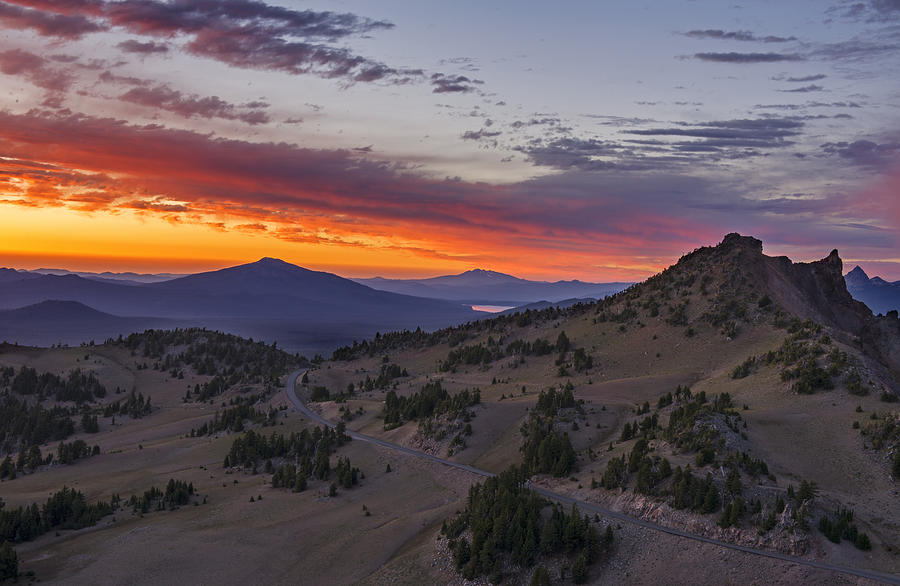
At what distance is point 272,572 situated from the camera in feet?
144

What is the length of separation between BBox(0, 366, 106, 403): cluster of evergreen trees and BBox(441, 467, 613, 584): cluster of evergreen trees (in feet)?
392

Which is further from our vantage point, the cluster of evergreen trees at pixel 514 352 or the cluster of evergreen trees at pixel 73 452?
the cluster of evergreen trees at pixel 514 352

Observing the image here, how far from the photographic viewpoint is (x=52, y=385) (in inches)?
5300

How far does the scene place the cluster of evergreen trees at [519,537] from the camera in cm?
3866

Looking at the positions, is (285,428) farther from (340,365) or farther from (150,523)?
(340,365)

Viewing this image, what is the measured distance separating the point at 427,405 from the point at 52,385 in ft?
332

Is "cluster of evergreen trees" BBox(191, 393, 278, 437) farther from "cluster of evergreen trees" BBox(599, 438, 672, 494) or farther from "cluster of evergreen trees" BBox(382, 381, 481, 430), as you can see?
"cluster of evergreen trees" BBox(599, 438, 672, 494)

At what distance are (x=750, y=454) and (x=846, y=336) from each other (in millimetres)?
47654

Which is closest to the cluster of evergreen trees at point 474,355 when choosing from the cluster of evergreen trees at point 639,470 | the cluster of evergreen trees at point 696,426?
the cluster of evergreen trees at point 696,426

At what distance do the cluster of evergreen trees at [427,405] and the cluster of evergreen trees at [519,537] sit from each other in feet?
91.0

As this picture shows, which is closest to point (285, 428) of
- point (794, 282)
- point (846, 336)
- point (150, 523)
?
point (150, 523)

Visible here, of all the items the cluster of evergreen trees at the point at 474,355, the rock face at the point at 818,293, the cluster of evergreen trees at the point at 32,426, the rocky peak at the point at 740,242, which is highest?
the rocky peak at the point at 740,242

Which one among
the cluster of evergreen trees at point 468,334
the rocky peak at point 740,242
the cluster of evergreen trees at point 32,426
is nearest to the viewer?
the cluster of evergreen trees at point 32,426

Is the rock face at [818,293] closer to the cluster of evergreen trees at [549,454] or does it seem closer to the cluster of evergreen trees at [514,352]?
the cluster of evergreen trees at [514,352]
